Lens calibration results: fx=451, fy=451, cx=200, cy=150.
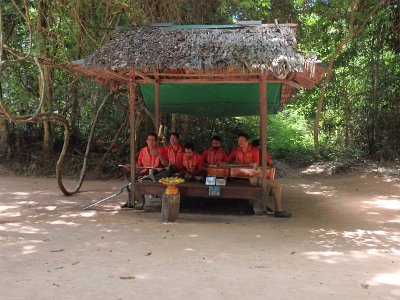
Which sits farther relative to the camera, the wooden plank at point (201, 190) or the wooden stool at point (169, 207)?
the wooden plank at point (201, 190)

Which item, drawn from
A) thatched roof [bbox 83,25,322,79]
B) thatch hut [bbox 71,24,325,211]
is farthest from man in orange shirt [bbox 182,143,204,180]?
thatched roof [bbox 83,25,322,79]

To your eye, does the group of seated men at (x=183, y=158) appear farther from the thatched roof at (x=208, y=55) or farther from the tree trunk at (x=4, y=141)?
the tree trunk at (x=4, y=141)

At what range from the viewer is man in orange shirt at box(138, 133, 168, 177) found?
7502 mm

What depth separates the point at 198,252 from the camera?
4.76 m

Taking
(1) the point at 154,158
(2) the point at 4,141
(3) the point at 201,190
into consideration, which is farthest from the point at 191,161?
(2) the point at 4,141

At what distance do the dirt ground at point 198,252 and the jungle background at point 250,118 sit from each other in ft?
13.1

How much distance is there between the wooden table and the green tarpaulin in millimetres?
1733

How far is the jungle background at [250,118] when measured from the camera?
11188 mm

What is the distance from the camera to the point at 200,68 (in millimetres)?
6328

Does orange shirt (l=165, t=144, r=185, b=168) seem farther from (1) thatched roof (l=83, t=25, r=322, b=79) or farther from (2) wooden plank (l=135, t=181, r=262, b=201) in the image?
(1) thatched roof (l=83, t=25, r=322, b=79)

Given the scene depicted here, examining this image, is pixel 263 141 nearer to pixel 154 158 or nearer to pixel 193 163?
pixel 193 163

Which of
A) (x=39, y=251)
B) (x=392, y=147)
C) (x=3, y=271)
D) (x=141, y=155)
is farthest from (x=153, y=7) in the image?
(x=392, y=147)

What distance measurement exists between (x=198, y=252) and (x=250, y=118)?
379 inches

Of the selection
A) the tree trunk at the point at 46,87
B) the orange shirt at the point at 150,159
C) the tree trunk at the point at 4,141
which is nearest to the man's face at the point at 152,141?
the orange shirt at the point at 150,159
